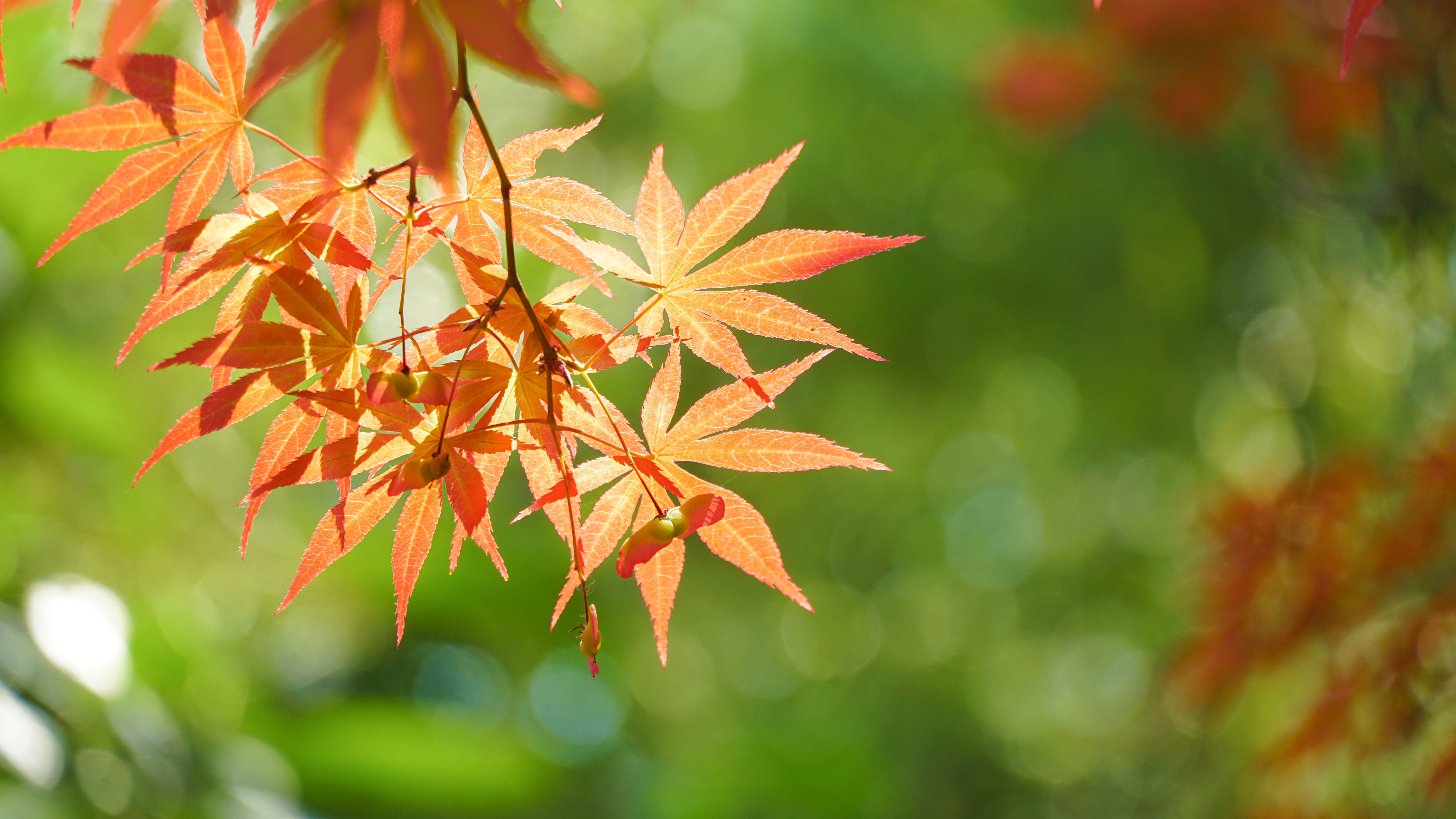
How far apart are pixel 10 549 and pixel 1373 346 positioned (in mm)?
4954

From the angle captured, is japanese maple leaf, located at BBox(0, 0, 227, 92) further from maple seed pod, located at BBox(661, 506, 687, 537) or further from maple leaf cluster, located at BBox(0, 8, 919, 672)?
maple seed pod, located at BBox(661, 506, 687, 537)

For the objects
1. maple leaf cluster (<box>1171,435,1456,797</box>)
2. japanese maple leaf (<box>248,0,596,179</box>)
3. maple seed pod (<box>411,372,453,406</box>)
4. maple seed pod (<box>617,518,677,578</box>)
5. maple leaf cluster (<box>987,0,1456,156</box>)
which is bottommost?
maple leaf cluster (<box>1171,435,1456,797</box>)

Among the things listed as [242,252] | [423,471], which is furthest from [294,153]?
[423,471]

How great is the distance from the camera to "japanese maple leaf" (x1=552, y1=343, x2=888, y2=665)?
1.53 feet

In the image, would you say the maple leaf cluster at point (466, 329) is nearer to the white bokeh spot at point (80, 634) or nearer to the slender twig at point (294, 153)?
the slender twig at point (294, 153)

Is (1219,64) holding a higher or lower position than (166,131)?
higher

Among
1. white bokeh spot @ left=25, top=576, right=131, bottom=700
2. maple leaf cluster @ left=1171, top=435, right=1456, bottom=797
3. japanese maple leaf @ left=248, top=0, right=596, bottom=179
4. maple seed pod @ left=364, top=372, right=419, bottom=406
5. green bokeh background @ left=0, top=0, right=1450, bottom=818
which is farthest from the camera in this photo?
→ green bokeh background @ left=0, top=0, right=1450, bottom=818

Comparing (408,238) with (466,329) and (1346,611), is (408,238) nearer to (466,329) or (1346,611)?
(466,329)

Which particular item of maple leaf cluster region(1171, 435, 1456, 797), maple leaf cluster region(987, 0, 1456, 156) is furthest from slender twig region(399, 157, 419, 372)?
maple leaf cluster region(1171, 435, 1456, 797)

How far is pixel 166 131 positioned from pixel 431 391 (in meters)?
0.18

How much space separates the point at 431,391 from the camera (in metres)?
0.40

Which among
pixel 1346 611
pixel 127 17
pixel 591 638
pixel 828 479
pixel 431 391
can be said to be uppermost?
pixel 828 479

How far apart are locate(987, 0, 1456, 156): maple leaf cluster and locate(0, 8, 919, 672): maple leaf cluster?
103 cm

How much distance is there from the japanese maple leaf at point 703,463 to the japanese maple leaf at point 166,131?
24 centimetres
